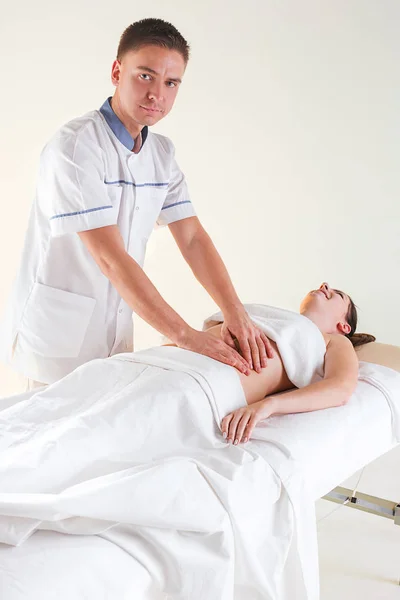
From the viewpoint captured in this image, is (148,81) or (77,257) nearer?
(148,81)

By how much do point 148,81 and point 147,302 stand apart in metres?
0.58

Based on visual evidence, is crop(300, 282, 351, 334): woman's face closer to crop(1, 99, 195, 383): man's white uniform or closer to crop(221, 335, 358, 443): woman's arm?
crop(221, 335, 358, 443): woman's arm

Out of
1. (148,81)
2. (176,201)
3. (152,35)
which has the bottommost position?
(176,201)

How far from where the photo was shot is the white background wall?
3385mm

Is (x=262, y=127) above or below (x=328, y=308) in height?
above

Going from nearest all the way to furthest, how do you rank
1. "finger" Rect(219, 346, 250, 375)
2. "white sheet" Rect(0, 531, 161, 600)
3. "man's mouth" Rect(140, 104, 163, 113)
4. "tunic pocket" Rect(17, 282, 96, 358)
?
"white sheet" Rect(0, 531, 161, 600)
"finger" Rect(219, 346, 250, 375)
"man's mouth" Rect(140, 104, 163, 113)
"tunic pocket" Rect(17, 282, 96, 358)

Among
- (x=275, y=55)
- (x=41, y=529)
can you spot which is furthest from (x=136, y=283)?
(x=275, y=55)

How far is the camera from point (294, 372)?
2.19 m

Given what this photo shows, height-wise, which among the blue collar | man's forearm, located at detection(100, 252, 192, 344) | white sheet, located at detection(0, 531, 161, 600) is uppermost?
the blue collar

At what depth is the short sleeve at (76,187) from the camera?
204 cm

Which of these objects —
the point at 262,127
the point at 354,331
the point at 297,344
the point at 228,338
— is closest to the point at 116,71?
the point at 228,338

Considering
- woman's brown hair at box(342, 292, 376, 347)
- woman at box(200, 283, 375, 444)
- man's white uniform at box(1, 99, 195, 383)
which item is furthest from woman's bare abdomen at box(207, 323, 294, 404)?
woman's brown hair at box(342, 292, 376, 347)

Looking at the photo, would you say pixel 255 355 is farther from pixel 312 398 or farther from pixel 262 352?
pixel 312 398

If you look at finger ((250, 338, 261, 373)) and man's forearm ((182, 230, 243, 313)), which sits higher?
man's forearm ((182, 230, 243, 313))
